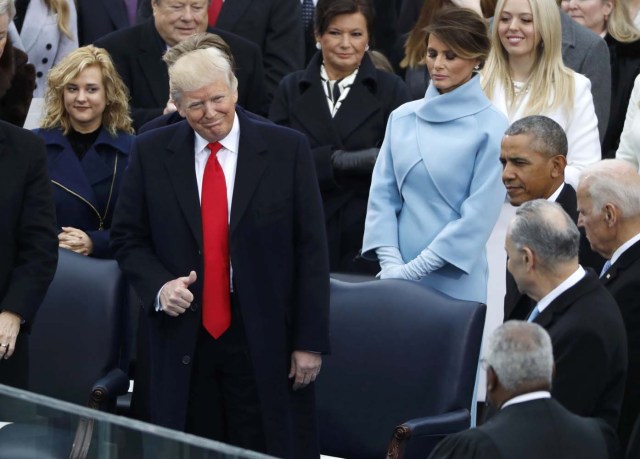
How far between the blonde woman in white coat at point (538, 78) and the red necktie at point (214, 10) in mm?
1825

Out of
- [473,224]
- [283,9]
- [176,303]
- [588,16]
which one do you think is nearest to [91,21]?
[283,9]

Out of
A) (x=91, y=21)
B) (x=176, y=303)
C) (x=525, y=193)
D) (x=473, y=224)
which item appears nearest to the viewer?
(x=176, y=303)

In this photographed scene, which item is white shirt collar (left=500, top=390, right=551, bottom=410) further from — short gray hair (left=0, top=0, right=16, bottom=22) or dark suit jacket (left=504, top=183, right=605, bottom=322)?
short gray hair (left=0, top=0, right=16, bottom=22)

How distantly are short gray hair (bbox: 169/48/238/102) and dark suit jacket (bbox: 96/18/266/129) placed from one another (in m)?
2.18

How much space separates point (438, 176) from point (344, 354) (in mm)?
923

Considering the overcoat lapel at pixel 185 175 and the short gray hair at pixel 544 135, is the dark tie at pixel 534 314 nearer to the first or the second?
the short gray hair at pixel 544 135

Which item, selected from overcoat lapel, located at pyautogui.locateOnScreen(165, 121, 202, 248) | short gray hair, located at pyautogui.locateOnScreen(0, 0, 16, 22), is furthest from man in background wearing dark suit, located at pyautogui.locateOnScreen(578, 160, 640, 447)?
short gray hair, located at pyautogui.locateOnScreen(0, 0, 16, 22)

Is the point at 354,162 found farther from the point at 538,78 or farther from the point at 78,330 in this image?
the point at 78,330

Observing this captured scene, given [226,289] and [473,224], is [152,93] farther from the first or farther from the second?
[226,289]

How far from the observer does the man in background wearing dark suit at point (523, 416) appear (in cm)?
366

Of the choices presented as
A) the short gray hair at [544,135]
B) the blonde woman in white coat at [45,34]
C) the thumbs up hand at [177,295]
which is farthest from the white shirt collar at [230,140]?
the blonde woman in white coat at [45,34]

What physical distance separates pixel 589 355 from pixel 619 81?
3606 millimetres

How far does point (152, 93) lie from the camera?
23.6 ft

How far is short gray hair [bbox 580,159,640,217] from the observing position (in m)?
4.83
